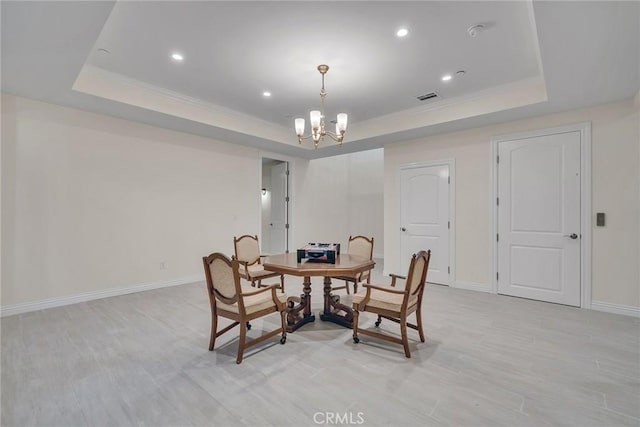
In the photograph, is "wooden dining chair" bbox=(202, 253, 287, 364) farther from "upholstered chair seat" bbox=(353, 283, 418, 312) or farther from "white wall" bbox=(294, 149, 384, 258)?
"white wall" bbox=(294, 149, 384, 258)

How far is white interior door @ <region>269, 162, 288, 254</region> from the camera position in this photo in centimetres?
686

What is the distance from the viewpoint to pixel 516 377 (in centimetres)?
214

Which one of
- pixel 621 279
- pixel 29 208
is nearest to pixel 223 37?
pixel 29 208

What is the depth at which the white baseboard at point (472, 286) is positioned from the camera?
175 inches

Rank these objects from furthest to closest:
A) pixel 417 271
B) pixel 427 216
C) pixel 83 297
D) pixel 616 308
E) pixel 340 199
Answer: pixel 340 199
pixel 427 216
pixel 83 297
pixel 616 308
pixel 417 271

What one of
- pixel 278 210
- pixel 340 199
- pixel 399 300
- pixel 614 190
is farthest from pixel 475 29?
pixel 340 199

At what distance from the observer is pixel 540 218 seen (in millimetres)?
4016

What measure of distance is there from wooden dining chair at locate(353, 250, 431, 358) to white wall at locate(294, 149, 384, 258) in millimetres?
4279

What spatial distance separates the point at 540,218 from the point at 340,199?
500 centimetres

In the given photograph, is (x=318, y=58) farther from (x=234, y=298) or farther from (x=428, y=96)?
(x=234, y=298)

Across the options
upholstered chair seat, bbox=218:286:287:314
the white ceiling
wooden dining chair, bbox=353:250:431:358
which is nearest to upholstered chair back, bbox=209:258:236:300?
upholstered chair seat, bbox=218:286:287:314

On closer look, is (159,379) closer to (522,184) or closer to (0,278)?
(0,278)

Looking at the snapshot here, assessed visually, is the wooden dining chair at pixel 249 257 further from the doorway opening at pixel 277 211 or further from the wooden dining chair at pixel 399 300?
the doorway opening at pixel 277 211

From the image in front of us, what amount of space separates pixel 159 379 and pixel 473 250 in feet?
Result: 14.6
